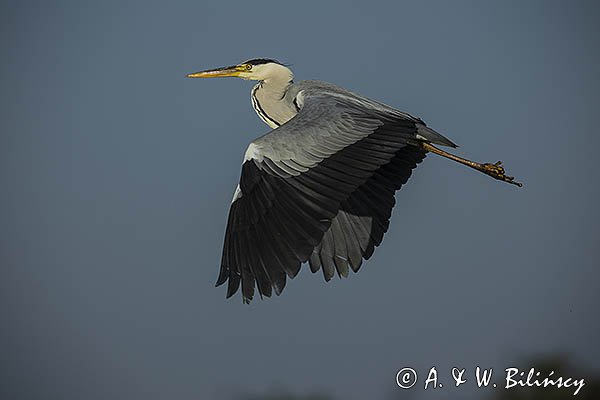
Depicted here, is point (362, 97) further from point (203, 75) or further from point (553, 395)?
point (553, 395)

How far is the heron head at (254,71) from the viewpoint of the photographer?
6.92 metres

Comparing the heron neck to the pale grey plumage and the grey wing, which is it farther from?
the grey wing

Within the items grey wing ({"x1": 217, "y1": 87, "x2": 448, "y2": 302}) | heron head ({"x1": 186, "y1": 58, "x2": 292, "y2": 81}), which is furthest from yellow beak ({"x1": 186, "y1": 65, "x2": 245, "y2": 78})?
grey wing ({"x1": 217, "y1": 87, "x2": 448, "y2": 302})

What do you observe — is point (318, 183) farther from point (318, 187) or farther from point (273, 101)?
point (273, 101)

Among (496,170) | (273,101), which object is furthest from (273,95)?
(496,170)

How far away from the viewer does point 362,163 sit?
17.1 feet

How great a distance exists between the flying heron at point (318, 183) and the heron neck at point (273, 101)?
0.01 m

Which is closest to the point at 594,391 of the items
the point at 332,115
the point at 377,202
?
the point at 377,202

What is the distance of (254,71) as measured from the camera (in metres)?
7.09

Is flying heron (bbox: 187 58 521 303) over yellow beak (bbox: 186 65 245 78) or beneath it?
beneath

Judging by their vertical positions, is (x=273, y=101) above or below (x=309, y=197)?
above

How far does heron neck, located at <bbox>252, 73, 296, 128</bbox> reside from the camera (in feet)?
22.0

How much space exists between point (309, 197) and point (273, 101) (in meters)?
1.97

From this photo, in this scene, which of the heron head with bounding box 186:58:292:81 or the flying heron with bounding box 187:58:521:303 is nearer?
the flying heron with bounding box 187:58:521:303
